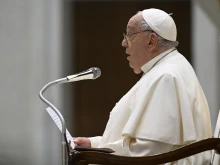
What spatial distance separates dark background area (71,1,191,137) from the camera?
10484 mm

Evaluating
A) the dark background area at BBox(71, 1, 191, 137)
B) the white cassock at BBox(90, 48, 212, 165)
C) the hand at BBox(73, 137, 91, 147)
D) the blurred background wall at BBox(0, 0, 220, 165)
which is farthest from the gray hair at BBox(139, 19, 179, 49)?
the dark background area at BBox(71, 1, 191, 137)

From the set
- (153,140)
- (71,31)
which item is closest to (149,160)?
(153,140)

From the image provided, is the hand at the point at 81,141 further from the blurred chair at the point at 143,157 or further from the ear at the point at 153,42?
the ear at the point at 153,42

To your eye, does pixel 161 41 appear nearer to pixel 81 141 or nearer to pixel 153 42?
pixel 153 42

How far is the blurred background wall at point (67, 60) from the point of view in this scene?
972cm

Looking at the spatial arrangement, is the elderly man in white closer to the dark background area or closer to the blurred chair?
the blurred chair

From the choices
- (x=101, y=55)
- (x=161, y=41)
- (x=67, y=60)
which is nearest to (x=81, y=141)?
(x=161, y=41)

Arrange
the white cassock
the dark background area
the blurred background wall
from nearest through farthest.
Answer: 1. the white cassock
2. the blurred background wall
3. the dark background area

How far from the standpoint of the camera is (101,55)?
10.7 m

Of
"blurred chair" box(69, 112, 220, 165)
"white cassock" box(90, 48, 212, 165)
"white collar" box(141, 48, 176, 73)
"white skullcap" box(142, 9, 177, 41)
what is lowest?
"blurred chair" box(69, 112, 220, 165)

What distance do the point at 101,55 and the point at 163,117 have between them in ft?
18.7

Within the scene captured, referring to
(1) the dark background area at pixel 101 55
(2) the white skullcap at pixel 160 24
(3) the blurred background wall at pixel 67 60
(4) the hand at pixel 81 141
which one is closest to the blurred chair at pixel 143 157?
(4) the hand at pixel 81 141

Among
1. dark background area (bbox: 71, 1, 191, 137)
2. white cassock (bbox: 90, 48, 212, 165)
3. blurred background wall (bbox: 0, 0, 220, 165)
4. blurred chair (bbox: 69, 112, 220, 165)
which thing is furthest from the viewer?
dark background area (bbox: 71, 1, 191, 137)

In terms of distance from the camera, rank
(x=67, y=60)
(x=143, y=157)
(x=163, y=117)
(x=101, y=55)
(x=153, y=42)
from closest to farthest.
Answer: (x=143, y=157)
(x=163, y=117)
(x=153, y=42)
(x=67, y=60)
(x=101, y=55)
